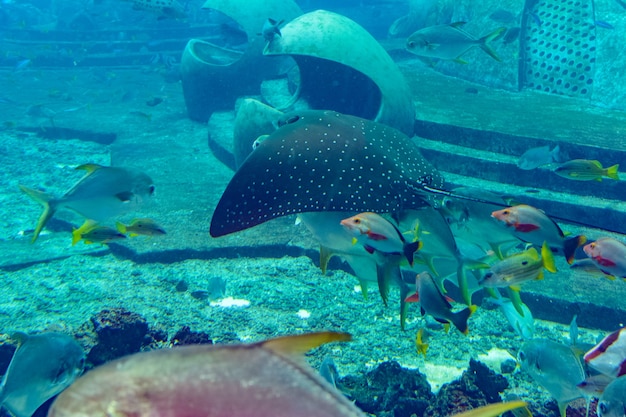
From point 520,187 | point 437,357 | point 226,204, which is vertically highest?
point 226,204

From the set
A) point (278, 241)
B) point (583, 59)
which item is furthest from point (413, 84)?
point (278, 241)

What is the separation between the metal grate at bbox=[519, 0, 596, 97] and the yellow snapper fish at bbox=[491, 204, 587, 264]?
880 centimetres

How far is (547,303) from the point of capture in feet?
15.4

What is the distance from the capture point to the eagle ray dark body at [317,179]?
322 cm

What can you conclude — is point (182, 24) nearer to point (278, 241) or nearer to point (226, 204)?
point (278, 241)

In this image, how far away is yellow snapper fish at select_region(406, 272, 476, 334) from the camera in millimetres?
2674

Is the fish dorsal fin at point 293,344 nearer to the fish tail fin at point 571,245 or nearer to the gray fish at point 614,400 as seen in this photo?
the gray fish at point 614,400

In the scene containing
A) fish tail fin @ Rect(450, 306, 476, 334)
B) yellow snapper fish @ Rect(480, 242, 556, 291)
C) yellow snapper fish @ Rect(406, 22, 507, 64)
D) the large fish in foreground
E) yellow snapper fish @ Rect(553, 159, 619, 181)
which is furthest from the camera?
yellow snapper fish @ Rect(406, 22, 507, 64)

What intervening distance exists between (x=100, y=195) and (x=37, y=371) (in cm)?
201

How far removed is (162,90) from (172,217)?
11299mm

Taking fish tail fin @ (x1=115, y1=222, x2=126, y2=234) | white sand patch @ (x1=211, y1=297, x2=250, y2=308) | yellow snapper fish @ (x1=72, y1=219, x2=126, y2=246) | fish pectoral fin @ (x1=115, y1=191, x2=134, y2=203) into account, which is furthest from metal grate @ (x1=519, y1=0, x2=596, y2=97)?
yellow snapper fish @ (x1=72, y1=219, x2=126, y2=246)

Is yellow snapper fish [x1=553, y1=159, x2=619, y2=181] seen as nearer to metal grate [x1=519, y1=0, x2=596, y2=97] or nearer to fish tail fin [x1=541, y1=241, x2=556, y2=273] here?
fish tail fin [x1=541, y1=241, x2=556, y2=273]

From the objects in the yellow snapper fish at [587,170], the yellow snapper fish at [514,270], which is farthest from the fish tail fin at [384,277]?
the yellow snapper fish at [587,170]

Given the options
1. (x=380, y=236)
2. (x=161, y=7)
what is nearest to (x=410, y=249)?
(x=380, y=236)
